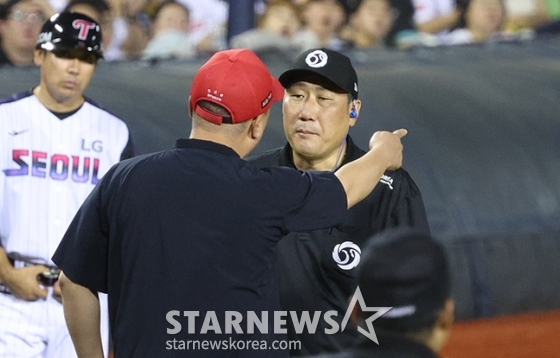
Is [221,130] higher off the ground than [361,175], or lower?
higher

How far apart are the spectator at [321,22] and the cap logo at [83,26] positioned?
11.8 feet

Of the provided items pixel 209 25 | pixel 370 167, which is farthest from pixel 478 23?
pixel 370 167

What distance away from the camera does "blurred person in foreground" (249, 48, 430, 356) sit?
3449 millimetres

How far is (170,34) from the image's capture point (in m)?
7.81

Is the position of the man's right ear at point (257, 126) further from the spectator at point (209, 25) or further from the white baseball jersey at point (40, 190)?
the spectator at point (209, 25)

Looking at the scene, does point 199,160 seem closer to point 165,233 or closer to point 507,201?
point 165,233

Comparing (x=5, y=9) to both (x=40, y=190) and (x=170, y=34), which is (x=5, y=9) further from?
(x=40, y=190)

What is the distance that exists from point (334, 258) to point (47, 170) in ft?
4.90

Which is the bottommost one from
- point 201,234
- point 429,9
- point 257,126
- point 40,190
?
point 40,190

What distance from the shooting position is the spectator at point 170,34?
764 cm

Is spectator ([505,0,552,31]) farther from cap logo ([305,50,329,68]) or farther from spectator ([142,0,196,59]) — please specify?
cap logo ([305,50,329,68])

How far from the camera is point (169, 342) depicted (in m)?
2.81

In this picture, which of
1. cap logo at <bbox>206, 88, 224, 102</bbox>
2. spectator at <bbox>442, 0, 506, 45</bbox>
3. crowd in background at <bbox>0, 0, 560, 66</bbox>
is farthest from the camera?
spectator at <bbox>442, 0, 506, 45</bbox>

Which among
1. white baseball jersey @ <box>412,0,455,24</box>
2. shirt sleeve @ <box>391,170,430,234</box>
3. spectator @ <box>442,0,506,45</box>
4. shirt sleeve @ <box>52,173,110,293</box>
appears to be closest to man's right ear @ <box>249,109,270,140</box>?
shirt sleeve @ <box>52,173,110,293</box>
